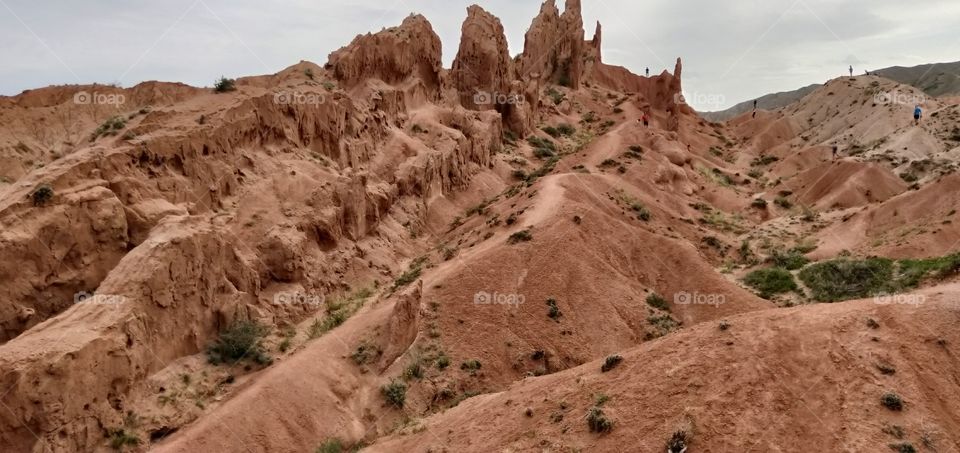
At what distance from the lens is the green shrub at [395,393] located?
17.9m

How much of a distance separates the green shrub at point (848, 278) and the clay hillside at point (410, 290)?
6.0 inches

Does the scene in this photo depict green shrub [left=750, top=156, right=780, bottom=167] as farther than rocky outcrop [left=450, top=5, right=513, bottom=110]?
Yes

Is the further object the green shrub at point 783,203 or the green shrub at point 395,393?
the green shrub at point 783,203

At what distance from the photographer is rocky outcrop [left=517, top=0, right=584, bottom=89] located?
76.6 meters

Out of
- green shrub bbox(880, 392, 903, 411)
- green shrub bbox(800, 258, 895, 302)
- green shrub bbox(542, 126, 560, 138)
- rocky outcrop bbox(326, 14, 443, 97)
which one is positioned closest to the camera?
green shrub bbox(880, 392, 903, 411)

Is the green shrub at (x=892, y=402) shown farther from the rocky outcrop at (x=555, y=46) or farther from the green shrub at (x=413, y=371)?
the rocky outcrop at (x=555, y=46)

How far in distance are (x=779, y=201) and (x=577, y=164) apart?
17851 millimetres

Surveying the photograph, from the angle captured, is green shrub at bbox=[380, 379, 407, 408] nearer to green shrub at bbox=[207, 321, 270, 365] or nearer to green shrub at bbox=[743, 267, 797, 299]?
green shrub at bbox=[207, 321, 270, 365]

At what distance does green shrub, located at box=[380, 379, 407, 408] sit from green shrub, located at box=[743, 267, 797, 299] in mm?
17572

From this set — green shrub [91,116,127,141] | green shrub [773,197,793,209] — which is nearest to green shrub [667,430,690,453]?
green shrub [91,116,127,141]

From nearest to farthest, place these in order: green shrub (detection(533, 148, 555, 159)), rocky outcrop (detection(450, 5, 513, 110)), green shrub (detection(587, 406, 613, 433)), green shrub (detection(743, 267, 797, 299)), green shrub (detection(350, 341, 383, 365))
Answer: green shrub (detection(587, 406, 613, 433)) < green shrub (detection(350, 341, 383, 365)) < green shrub (detection(743, 267, 797, 299)) < rocky outcrop (detection(450, 5, 513, 110)) < green shrub (detection(533, 148, 555, 159))

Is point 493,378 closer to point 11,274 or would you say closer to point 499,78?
point 11,274

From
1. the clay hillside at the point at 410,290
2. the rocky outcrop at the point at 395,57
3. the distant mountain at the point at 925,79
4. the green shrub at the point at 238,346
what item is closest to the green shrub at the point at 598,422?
the clay hillside at the point at 410,290

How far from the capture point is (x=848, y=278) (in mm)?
25078
